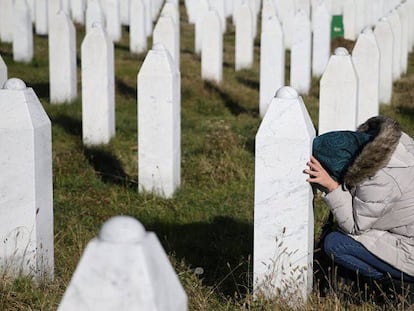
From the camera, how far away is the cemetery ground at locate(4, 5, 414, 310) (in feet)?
15.1

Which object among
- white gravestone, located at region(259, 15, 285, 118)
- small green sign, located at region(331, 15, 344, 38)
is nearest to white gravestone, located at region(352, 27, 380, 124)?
white gravestone, located at region(259, 15, 285, 118)

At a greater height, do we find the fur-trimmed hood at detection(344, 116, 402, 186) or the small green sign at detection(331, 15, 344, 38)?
the fur-trimmed hood at detection(344, 116, 402, 186)

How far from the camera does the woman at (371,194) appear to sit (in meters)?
4.41

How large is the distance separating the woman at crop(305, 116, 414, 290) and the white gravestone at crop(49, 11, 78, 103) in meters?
5.87

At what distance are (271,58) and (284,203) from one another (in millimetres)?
5892

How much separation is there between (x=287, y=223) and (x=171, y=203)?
8.09 ft

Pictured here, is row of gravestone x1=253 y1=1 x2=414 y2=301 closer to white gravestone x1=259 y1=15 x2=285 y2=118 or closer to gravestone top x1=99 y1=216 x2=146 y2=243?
gravestone top x1=99 y1=216 x2=146 y2=243

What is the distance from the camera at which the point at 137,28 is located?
14.4 meters

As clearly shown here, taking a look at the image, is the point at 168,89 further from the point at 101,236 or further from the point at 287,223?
the point at 101,236

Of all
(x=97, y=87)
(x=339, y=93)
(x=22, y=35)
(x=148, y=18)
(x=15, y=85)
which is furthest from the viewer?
(x=148, y=18)

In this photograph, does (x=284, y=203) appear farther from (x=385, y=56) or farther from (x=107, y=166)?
(x=385, y=56)

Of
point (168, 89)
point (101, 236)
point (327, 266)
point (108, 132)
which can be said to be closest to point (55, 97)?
point (108, 132)

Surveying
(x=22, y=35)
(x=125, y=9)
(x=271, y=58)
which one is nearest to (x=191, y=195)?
(x=271, y=58)

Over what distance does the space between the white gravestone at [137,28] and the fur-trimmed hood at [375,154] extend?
10.2 meters
